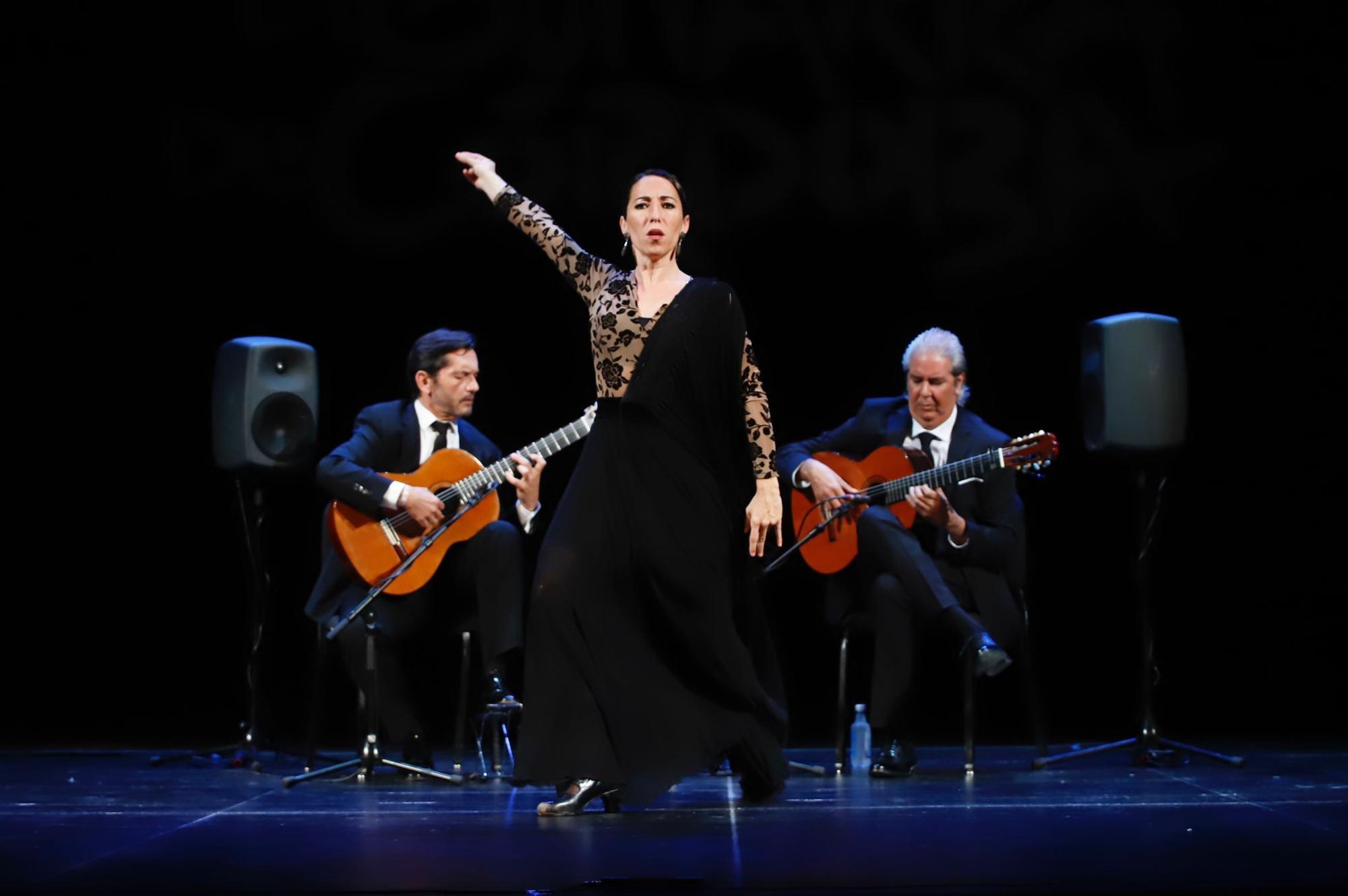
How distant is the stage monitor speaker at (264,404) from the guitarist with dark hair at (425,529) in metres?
0.27

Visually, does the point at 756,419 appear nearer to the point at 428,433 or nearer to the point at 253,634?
the point at 428,433

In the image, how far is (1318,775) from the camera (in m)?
4.27

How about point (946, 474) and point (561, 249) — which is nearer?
point (561, 249)

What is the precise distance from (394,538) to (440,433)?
40 centimetres

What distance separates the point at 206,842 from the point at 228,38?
3433 mm

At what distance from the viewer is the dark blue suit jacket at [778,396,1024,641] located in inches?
184

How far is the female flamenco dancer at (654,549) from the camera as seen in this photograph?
3.42 m

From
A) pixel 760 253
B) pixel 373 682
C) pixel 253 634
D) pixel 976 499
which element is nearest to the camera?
pixel 373 682

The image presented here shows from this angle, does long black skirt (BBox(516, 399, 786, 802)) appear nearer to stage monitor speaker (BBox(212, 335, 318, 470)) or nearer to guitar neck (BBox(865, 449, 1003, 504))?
guitar neck (BBox(865, 449, 1003, 504))

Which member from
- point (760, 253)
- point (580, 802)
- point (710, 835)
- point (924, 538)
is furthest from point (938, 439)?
point (710, 835)

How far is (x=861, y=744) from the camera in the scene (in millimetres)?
4859

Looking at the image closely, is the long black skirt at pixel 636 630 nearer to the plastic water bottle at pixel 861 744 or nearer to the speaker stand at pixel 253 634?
the plastic water bottle at pixel 861 744

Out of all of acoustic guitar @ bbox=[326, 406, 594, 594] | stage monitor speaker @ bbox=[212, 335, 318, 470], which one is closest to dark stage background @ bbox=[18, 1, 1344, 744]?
stage monitor speaker @ bbox=[212, 335, 318, 470]

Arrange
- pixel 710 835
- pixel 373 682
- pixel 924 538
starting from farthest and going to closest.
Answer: pixel 924 538, pixel 373 682, pixel 710 835
